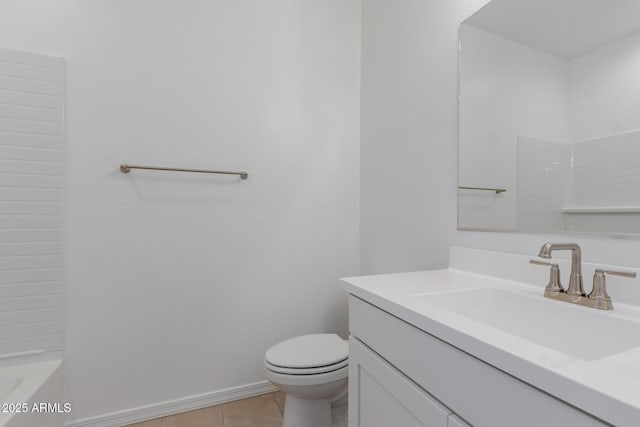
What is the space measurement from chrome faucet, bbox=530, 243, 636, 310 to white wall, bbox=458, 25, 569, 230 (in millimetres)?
259

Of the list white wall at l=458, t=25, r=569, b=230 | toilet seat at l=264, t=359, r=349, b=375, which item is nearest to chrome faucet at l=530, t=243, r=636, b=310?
white wall at l=458, t=25, r=569, b=230

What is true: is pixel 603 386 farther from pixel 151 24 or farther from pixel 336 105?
pixel 151 24

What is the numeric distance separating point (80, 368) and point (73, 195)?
803 millimetres

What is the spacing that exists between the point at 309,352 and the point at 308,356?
1.6 inches

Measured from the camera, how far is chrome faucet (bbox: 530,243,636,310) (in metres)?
0.71

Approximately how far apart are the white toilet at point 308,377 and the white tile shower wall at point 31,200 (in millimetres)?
1015

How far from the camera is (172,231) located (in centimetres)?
158

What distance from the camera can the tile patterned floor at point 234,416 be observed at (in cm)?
148

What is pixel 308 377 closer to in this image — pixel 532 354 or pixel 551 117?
pixel 532 354

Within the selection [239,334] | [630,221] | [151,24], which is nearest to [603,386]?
[630,221]

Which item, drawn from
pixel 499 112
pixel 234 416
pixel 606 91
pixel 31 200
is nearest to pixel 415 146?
pixel 499 112

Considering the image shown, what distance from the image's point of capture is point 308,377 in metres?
1.23

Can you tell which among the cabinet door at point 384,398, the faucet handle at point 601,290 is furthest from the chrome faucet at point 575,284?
the cabinet door at point 384,398

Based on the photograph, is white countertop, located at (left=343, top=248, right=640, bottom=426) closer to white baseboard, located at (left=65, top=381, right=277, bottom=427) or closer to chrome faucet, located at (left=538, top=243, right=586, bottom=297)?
chrome faucet, located at (left=538, top=243, right=586, bottom=297)
